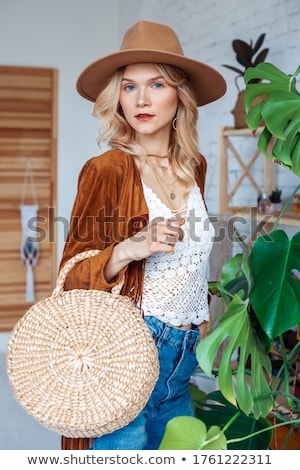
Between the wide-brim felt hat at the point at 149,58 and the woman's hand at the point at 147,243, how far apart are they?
35cm

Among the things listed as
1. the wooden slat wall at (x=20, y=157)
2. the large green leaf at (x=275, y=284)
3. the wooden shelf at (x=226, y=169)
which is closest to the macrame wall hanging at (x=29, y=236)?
the wooden slat wall at (x=20, y=157)

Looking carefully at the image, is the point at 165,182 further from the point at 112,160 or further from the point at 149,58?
the point at 149,58

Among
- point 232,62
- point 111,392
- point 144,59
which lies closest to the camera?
point 111,392

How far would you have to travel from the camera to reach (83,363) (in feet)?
3.81

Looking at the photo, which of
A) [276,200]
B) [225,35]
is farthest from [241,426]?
[225,35]

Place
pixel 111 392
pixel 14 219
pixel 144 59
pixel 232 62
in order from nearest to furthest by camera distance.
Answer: pixel 111 392, pixel 144 59, pixel 232 62, pixel 14 219

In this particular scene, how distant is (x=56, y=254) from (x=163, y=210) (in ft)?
13.1

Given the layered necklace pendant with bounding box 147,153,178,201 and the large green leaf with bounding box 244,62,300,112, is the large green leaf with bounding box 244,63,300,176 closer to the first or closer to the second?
the large green leaf with bounding box 244,62,300,112

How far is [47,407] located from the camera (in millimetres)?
1145

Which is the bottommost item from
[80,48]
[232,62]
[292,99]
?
[292,99]

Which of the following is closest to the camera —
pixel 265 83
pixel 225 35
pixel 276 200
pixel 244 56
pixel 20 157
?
pixel 265 83

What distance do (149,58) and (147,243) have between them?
15.7 inches
